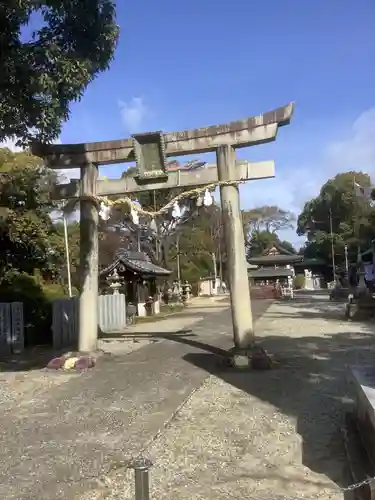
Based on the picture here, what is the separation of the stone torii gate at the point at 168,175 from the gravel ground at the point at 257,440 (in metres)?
1.71

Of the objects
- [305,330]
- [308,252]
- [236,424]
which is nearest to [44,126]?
[236,424]

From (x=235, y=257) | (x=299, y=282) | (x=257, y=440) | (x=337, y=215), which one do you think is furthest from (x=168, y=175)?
(x=337, y=215)

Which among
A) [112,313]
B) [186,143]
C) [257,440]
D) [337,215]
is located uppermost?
[337,215]

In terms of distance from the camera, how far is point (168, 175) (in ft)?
36.3

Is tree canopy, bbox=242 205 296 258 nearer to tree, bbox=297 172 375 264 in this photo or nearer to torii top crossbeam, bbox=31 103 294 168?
tree, bbox=297 172 375 264

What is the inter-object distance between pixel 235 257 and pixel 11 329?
310 inches

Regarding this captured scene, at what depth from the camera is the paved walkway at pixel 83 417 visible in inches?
194

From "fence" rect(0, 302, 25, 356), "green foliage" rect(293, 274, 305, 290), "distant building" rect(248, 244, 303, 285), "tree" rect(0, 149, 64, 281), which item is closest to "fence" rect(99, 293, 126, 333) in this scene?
"tree" rect(0, 149, 64, 281)

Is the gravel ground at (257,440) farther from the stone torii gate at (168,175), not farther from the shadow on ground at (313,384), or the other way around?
the stone torii gate at (168,175)

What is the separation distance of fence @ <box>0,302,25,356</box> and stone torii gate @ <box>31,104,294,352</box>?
433 centimetres

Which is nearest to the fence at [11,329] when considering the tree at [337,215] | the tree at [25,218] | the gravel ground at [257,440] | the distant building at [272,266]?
the tree at [25,218]

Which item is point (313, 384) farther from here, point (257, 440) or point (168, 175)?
point (168, 175)

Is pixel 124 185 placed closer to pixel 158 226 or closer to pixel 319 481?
pixel 319 481

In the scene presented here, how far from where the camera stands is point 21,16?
7383 mm
